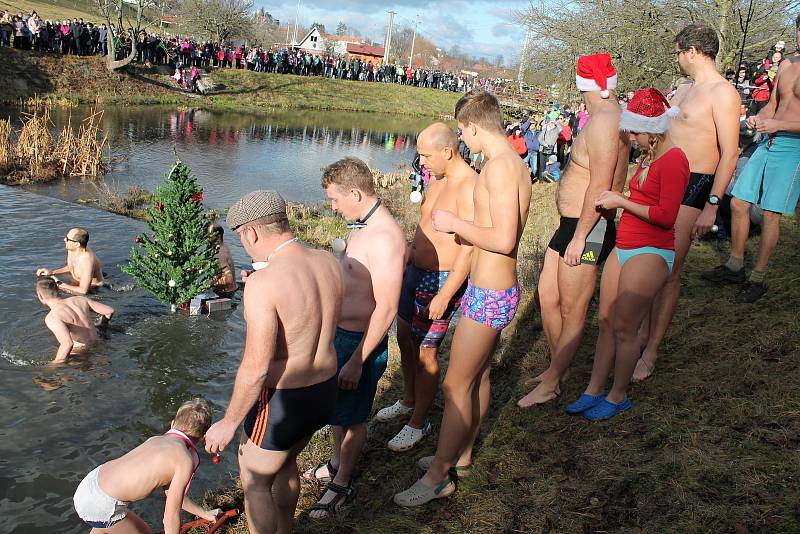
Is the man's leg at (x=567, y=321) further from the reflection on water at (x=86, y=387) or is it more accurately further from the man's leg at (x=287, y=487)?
the reflection on water at (x=86, y=387)

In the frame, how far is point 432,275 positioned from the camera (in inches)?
172

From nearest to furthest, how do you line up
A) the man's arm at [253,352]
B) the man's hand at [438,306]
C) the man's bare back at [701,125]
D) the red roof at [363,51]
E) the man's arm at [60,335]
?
the man's arm at [253,352] → the man's hand at [438,306] → the man's bare back at [701,125] → the man's arm at [60,335] → the red roof at [363,51]

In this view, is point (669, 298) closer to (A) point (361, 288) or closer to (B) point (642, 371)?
(B) point (642, 371)

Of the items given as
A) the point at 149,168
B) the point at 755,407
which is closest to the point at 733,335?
the point at 755,407

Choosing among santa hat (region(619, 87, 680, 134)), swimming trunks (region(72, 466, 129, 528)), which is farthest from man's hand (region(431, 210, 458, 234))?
swimming trunks (region(72, 466, 129, 528))

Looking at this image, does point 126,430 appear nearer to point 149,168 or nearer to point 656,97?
point 656,97

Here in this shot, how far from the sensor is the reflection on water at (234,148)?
53.1 ft

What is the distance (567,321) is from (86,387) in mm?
4683

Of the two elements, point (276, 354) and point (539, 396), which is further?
point (539, 396)

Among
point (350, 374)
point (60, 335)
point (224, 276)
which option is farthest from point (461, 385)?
point (224, 276)

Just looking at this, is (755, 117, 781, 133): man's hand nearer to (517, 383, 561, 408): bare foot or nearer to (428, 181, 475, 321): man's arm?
(428, 181, 475, 321): man's arm

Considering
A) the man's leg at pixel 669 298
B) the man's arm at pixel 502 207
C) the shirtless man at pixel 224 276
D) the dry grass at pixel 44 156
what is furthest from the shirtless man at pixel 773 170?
the dry grass at pixel 44 156

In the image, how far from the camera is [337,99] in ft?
144

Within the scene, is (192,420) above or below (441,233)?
below
